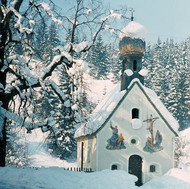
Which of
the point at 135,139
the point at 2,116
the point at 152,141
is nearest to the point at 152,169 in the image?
the point at 152,141

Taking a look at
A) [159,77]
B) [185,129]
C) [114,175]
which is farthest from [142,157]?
[159,77]

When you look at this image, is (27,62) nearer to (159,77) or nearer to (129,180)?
(129,180)

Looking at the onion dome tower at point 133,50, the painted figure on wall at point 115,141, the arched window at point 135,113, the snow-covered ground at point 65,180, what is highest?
the onion dome tower at point 133,50

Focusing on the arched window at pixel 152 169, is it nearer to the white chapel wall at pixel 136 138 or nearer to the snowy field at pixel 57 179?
the white chapel wall at pixel 136 138

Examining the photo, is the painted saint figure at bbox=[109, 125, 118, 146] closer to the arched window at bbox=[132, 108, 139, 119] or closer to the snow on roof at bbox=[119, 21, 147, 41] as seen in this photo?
the arched window at bbox=[132, 108, 139, 119]

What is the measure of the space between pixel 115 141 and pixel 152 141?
2849 millimetres

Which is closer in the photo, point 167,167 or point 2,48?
point 2,48

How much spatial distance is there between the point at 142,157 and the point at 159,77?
46.1 m

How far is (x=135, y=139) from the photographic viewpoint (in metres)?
24.5

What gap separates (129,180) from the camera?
14.0 m

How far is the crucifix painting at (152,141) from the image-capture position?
2462 cm

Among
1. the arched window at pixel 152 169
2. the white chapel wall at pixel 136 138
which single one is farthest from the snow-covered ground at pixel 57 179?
the arched window at pixel 152 169

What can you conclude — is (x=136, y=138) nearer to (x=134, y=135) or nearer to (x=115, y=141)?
(x=134, y=135)

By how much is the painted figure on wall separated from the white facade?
6.3 inches
